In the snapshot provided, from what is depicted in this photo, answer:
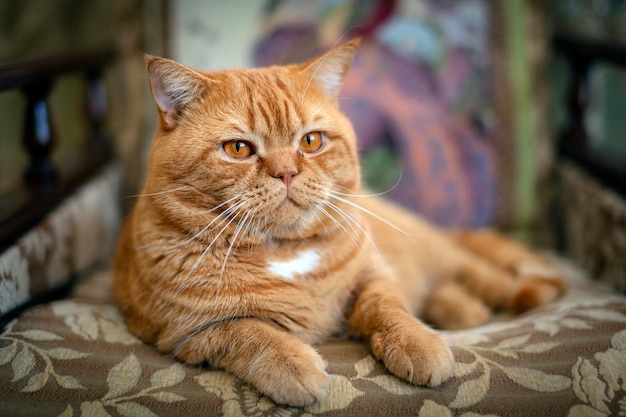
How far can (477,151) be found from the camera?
235cm

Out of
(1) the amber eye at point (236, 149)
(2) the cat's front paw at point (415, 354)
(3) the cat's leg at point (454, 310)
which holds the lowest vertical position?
(3) the cat's leg at point (454, 310)

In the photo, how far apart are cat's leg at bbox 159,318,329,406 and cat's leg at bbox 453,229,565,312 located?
2.70 ft

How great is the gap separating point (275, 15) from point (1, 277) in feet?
4.91

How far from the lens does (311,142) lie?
4.59 ft

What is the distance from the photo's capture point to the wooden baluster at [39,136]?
72.4 inches

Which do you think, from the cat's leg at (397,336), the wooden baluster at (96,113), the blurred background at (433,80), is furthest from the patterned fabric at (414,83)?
the cat's leg at (397,336)

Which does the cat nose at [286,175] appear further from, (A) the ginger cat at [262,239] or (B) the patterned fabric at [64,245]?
(B) the patterned fabric at [64,245]

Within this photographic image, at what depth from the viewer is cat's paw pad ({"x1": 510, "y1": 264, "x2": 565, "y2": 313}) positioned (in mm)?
1743

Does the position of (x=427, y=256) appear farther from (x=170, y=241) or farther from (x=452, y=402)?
(x=170, y=241)

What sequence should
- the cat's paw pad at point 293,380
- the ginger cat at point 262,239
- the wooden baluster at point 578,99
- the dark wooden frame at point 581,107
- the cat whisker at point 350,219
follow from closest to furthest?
the cat's paw pad at point 293,380 → the ginger cat at point 262,239 → the cat whisker at point 350,219 → the dark wooden frame at point 581,107 → the wooden baluster at point 578,99

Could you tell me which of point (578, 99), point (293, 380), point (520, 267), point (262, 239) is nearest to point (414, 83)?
point (578, 99)

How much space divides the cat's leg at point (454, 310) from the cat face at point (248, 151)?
1.87ft

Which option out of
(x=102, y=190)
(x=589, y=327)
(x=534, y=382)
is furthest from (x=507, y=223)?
(x=102, y=190)

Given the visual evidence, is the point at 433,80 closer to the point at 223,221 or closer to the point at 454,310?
the point at 454,310
